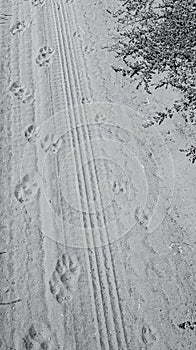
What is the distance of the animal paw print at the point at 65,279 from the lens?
3613mm

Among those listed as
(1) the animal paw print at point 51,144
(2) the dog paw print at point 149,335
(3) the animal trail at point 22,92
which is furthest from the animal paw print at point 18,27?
(2) the dog paw print at point 149,335

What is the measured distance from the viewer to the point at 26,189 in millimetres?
4367

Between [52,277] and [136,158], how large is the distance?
5.61 feet

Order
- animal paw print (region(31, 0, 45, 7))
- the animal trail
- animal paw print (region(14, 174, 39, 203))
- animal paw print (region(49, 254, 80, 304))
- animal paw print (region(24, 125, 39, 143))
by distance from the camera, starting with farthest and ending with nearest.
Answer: animal paw print (region(31, 0, 45, 7)), the animal trail, animal paw print (region(24, 125, 39, 143)), animal paw print (region(14, 174, 39, 203)), animal paw print (region(49, 254, 80, 304))

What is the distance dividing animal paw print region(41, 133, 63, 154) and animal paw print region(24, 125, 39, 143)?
0.13m

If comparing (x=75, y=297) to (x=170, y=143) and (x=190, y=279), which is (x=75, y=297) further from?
(x=170, y=143)

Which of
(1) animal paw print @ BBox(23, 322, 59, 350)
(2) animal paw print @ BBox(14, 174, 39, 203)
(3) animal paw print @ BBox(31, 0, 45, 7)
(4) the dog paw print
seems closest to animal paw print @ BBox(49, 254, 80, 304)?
(1) animal paw print @ BBox(23, 322, 59, 350)

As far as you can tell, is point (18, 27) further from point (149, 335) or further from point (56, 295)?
point (149, 335)

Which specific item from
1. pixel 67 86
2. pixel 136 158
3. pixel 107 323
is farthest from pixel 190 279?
pixel 67 86

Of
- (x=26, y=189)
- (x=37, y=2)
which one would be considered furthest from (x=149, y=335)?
(x=37, y=2)

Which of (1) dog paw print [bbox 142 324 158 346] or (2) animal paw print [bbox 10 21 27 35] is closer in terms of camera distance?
(1) dog paw print [bbox 142 324 158 346]

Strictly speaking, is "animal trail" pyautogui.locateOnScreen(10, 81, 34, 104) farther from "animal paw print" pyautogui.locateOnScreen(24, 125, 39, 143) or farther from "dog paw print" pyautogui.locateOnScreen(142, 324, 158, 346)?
"dog paw print" pyautogui.locateOnScreen(142, 324, 158, 346)

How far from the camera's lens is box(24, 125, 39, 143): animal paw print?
480 centimetres

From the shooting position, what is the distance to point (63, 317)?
11.4 ft
